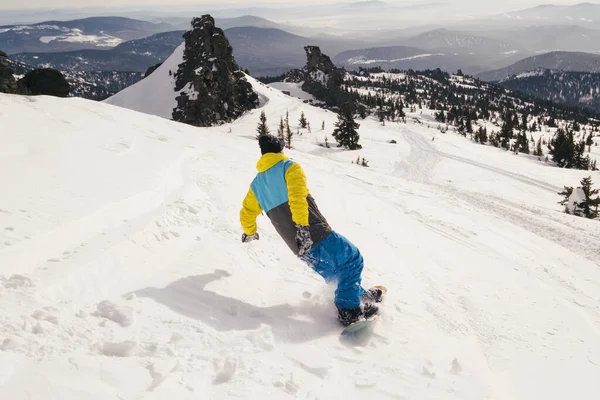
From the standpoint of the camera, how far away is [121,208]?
6102 millimetres

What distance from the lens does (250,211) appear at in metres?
4.94

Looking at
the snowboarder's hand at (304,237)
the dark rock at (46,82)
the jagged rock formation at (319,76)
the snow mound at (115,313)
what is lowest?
the snow mound at (115,313)

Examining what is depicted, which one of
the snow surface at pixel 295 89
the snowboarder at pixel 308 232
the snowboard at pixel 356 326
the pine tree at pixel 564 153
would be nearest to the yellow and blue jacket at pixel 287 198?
the snowboarder at pixel 308 232

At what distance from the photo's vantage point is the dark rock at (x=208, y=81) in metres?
63.7

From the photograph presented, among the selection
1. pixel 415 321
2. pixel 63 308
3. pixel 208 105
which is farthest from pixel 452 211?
pixel 208 105

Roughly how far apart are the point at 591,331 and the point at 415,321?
119 inches

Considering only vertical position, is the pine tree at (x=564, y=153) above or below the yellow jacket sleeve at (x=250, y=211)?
below

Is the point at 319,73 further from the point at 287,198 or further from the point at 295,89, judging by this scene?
the point at 287,198

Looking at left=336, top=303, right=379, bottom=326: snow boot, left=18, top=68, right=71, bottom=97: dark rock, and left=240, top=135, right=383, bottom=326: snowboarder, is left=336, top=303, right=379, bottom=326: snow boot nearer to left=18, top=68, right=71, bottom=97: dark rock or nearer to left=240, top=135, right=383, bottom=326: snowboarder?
left=240, top=135, right=383, bottom=326: snowboarder

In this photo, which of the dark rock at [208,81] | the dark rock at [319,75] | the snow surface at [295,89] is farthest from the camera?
the snow surface at [295,89]

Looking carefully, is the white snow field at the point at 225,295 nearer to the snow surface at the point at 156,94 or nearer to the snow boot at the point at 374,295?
the snow boot at the point at 374,295

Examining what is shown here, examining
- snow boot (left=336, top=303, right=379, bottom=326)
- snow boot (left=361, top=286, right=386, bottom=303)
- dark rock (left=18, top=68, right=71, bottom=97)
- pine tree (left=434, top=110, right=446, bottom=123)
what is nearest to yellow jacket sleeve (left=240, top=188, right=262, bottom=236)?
snow boot (left=336, top=303, right=379, bottom=326)

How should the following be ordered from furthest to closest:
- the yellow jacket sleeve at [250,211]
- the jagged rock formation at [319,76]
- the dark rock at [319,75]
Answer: the dark rock at [319,75], the jagged rock formation at [319,76], the yellow jacket sleeve at [250,211]

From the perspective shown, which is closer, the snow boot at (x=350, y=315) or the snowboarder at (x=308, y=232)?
the snowboarder at (x=308, y=232)
